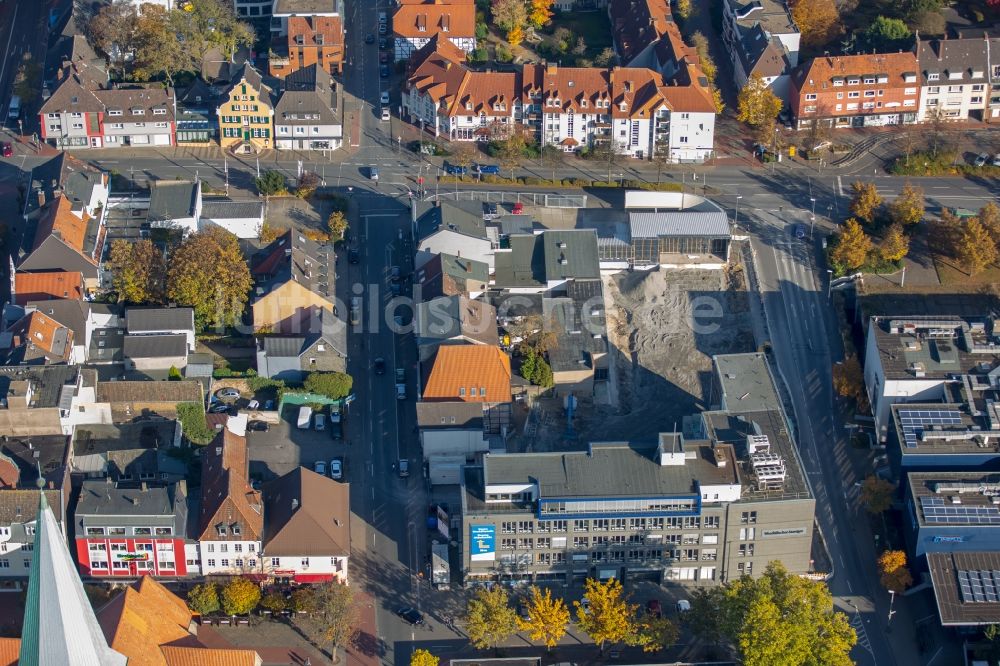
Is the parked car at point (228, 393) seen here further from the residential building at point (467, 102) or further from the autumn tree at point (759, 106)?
the autumn tree at point (759, 106)

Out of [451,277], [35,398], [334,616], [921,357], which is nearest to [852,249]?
[921,357]

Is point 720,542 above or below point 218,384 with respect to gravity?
below

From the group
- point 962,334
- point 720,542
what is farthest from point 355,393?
point 962,334

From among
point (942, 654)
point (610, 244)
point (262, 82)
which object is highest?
point (262, 82)

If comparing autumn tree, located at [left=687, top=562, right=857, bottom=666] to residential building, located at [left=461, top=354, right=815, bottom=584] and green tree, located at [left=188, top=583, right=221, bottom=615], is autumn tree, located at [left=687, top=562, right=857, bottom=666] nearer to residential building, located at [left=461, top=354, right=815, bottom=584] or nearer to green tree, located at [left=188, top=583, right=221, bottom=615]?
residential building, located at [left=461, top=354, right=815, bottom=584]

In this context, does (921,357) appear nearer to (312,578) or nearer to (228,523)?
(312,578)

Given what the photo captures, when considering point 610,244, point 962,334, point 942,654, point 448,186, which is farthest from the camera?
point 448,186

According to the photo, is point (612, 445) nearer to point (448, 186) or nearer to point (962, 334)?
point (962, 334)
